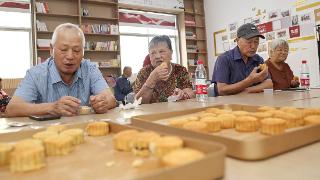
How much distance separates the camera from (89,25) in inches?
229

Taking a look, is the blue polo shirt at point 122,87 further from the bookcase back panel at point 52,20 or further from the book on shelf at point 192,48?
the book on shelf at point 192,48

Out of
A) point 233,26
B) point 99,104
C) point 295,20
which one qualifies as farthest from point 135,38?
point 99,104

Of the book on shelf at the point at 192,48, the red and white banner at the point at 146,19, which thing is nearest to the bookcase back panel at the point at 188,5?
the red and white banner at the point at 146,19

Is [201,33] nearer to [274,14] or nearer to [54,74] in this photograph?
[274,14]

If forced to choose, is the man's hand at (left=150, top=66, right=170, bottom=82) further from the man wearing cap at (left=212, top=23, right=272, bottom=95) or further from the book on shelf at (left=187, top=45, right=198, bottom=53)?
the book on shelf at (left=187, top=45, right=198, bottom=53)

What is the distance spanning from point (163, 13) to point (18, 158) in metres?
6.83

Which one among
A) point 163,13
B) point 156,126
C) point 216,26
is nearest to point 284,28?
point 216,26

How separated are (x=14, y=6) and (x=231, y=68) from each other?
4.50 meters

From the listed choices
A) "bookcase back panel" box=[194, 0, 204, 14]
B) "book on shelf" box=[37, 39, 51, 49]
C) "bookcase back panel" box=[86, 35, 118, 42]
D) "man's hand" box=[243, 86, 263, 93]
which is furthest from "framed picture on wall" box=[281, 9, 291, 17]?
"book on shelf" box=[37, 39, 51, 49]

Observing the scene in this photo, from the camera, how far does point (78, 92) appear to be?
196 cm

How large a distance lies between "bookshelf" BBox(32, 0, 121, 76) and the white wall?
2.56 m

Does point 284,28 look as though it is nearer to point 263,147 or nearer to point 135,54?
point 135,54

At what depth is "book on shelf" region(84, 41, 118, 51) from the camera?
5821mm

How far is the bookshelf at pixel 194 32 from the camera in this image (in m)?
7.23
